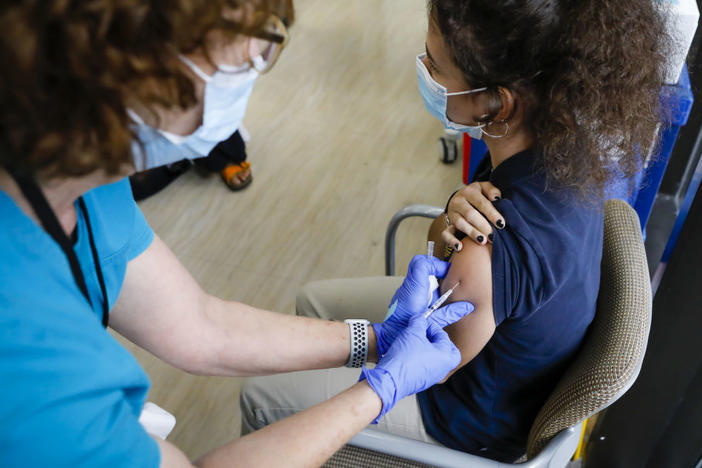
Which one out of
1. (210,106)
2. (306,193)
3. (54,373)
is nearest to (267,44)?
(210,106)

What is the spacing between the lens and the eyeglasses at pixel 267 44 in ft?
2.37

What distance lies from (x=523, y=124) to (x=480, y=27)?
0.68ft

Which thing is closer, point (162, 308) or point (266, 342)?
point (162, 308)

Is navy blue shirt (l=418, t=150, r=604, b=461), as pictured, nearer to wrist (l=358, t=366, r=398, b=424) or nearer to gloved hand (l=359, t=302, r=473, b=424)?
gloved hand (l=359, t=302, r=473, b=424)

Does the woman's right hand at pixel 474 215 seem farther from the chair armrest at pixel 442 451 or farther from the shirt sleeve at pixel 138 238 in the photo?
the shirt sleeve at pixel 138 238

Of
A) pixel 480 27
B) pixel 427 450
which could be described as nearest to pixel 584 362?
pixel 427 450

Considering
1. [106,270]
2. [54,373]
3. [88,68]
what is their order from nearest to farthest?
[88,68]
[54,373]
[106,270]

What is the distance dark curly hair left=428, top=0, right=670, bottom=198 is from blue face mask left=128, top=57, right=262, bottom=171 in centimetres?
51

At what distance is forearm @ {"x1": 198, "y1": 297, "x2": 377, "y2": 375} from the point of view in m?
1.17

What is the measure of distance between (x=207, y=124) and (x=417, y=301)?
1.85 ft

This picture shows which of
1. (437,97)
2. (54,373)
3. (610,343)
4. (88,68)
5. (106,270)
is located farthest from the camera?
(437,97)

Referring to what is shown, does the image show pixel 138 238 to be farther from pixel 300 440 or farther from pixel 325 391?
pixel 325 391

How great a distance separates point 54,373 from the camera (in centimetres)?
70

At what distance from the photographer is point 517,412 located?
4.06 ft
